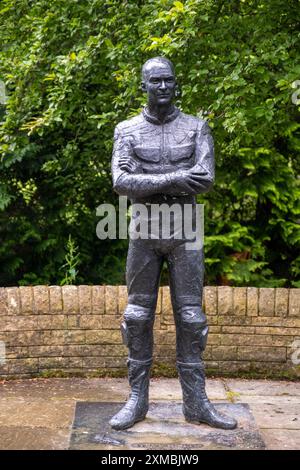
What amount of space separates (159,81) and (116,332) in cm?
269

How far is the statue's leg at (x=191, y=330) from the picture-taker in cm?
515

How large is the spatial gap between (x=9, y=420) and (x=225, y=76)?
121 inches

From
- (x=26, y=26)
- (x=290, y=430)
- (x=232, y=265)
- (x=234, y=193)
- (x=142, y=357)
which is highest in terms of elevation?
(x=26, y=26)

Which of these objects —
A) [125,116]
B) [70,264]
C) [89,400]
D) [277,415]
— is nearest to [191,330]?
[277,415]

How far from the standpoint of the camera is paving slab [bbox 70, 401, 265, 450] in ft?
16.0

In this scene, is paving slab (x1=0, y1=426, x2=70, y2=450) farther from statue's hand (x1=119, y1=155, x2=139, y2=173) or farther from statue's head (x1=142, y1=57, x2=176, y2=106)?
statue's head (x1=142, y1=57, x2=176, y2=106)

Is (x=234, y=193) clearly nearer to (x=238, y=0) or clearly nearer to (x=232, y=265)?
(x=232, y=265)

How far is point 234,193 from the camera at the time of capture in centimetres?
834

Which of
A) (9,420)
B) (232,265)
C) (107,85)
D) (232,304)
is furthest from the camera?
(232,265)

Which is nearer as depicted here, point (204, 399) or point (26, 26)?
point (204, 399)

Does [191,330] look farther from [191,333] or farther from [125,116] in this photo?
[125,116]

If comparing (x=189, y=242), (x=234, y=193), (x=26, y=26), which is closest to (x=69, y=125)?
(x=26, y=26)

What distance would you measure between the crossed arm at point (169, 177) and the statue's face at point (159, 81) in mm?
341

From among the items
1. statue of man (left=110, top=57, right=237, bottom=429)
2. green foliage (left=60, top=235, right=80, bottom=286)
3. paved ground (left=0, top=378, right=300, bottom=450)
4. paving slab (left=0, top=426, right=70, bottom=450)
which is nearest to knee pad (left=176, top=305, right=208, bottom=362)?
statue of man (left=110, top=57, right=237, bottom=429)
